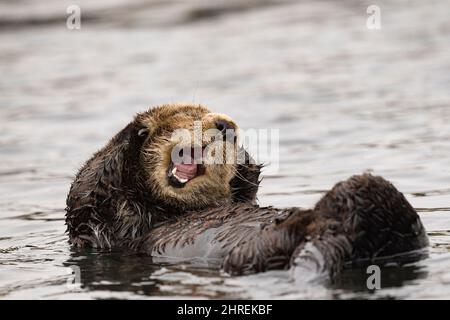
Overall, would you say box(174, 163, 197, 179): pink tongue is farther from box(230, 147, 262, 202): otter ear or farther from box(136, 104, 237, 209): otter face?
box(230, 147, 262, 202): otter ear

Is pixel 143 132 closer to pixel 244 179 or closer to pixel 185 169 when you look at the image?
pixel 185 169

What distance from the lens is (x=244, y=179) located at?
251 inches

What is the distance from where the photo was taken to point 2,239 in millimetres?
7258

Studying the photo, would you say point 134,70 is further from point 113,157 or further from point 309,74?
point 113,157

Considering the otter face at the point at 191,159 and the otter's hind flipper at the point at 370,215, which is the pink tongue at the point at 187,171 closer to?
the otter face at the point at 191,159

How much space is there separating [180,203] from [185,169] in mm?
221

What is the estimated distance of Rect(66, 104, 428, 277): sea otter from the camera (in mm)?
5285

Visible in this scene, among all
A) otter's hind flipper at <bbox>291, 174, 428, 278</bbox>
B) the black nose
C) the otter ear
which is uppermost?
the black nose

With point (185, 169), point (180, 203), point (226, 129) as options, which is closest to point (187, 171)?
point (185, 169)

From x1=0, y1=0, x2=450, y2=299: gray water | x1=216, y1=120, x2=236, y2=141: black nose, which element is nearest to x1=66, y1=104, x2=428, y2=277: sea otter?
x1=216, y1=120, x2=236, y2=141: black nose

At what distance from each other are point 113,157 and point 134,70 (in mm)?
9119

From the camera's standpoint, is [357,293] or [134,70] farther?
[134,70]

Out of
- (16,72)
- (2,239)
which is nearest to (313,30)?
(16,72)
